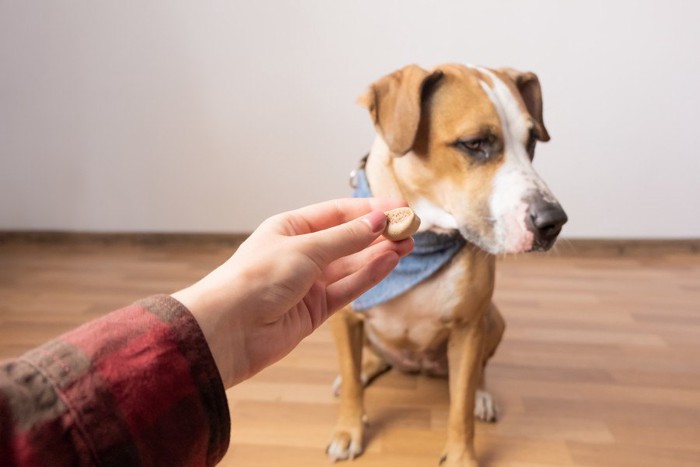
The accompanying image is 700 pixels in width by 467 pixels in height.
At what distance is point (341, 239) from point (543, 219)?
490 mm

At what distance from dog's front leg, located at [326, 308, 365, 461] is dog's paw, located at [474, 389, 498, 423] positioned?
1.14 ft

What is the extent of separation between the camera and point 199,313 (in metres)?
0.59

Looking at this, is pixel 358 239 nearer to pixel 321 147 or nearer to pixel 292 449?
pixel 292 449

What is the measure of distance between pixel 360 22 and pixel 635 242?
74.1 inches

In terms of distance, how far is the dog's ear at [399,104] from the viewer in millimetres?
1121

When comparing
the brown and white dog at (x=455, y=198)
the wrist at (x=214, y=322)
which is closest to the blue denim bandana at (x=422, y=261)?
the brown and white dog at (x=455, y=198)

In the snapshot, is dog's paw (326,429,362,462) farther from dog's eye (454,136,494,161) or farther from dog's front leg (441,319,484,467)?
dog's eye (454,136,494,161)

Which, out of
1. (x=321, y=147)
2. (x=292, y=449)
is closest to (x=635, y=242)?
(x=321, y=147)

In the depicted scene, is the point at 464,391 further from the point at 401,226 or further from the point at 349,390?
the point at 401,226

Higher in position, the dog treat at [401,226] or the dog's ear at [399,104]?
the dog's ear at [399,104]

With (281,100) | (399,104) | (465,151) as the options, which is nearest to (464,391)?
(465,151)

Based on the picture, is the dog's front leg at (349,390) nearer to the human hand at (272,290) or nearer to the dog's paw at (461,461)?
the dog's paw at (461,461)

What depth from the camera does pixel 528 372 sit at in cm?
170

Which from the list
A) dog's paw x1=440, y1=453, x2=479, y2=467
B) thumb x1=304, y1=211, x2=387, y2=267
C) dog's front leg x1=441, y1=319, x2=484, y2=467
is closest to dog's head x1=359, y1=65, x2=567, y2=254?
dog's front leg x1=441, y1=319, x2=484, y2=467
